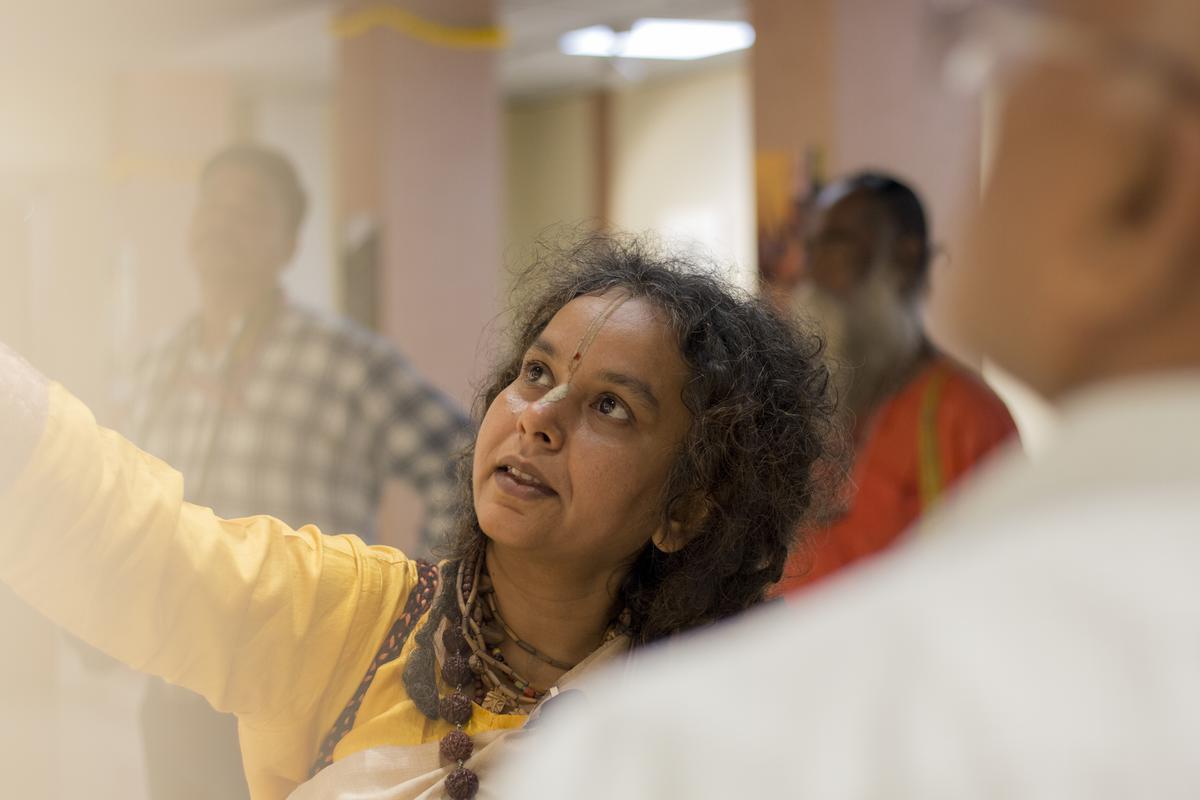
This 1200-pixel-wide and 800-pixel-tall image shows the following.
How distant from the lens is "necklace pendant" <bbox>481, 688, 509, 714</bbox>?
0.82m

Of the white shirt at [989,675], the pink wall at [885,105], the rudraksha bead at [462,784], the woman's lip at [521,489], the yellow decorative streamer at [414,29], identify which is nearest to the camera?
the white shirt at [989,675]

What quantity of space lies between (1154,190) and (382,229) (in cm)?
411

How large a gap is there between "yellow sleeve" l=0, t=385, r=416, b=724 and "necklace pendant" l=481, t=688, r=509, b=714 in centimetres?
8

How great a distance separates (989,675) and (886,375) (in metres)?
1.87

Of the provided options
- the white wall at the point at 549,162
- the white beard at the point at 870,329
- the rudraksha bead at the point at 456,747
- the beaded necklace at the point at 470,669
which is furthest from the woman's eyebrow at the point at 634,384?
the white wall at the point at 549,162

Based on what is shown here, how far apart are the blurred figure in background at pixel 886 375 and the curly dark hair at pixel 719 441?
0.60m

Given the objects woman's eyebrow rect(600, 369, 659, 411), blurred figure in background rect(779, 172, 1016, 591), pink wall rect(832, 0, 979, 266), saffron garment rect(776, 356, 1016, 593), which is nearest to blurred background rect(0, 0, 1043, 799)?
pink wall rect(832, 0, 979, 266)

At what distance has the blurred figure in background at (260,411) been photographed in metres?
0.81

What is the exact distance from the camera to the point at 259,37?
536 centimetres

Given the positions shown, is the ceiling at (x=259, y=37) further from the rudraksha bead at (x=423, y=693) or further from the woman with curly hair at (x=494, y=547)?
the rudraksha bead at (x=423, y=693)

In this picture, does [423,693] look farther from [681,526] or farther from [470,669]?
[681,526]

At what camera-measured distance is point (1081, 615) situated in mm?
233

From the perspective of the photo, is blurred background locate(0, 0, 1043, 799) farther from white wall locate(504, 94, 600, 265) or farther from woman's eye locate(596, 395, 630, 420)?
woman's eye locate(596, 395, 630, 420)

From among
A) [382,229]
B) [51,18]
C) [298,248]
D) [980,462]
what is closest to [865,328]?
[980,462]
